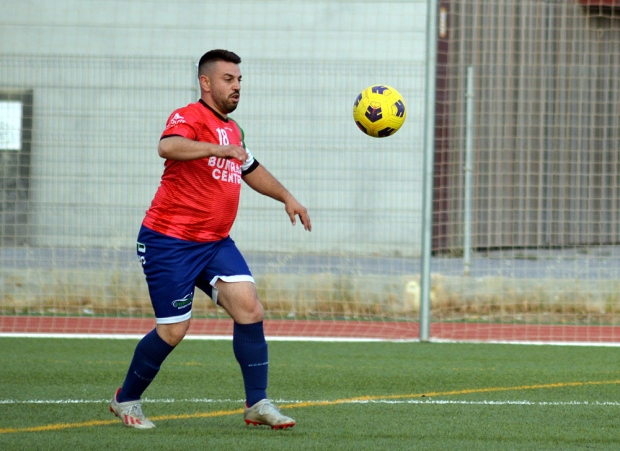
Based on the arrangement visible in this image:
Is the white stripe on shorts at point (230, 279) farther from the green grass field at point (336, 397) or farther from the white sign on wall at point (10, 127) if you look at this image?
the white sign on wall at point (10, 127)

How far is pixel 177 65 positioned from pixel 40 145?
5.75 ft

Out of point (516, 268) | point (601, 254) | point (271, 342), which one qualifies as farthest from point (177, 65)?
point (601, 254)

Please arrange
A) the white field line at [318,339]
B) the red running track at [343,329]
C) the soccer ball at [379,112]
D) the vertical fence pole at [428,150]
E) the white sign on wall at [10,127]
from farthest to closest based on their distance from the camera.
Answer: the white sign on wall at [10,127] < the red running track at [343,329] < the vertical fence pole at [428,150] < the white field line at [318,339] < the soccer ball at [379,112]

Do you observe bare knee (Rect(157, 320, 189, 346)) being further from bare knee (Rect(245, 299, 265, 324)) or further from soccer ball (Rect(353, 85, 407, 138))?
soccer ball (Rect(353, 85, 407, 138))

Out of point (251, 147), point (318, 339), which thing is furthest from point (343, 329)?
point (251, 147)

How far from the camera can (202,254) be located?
18.6 ft

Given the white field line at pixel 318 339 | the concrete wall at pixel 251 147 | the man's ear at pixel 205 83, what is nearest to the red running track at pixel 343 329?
the white field line at pixel 318 339

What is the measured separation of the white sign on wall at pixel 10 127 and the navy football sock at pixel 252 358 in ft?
21.6

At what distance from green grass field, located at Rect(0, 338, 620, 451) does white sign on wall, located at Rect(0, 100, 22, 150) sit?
269 cm

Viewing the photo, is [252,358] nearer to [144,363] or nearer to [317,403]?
[144,363]

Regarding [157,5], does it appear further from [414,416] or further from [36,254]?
[414,416]

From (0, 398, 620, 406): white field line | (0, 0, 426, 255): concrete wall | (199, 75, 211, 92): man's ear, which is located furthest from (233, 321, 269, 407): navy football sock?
(0, 0, 426, 255): concrete wall

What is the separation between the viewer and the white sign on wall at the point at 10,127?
11.5m

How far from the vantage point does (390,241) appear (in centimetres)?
1190
